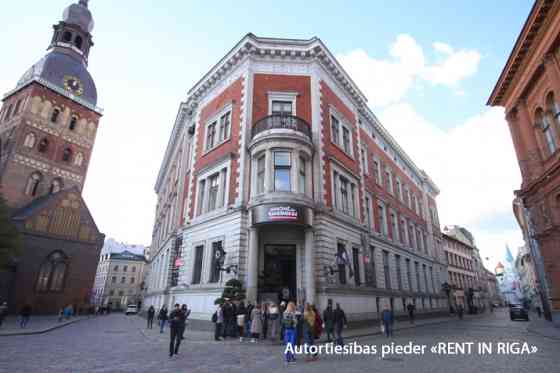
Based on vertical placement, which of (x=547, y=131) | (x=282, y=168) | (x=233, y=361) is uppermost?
(x=547, y=131)

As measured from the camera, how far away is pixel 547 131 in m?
21.5

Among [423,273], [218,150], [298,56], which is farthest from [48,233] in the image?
[423,273]

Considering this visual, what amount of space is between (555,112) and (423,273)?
22.0m

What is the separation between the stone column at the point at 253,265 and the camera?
Answer: 53.3 feet

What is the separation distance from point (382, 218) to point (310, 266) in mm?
15562

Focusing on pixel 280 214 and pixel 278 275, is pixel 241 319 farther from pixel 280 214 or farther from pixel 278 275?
pixel 280 214

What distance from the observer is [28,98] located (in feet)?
141

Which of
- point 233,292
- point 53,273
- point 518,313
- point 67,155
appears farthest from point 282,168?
point 67,155

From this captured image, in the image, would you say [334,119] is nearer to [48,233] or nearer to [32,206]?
[48,233]

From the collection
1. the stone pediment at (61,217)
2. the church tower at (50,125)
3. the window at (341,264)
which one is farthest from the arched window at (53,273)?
the window at (341,264)

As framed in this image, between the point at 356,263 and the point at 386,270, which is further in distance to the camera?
the point at 386,270

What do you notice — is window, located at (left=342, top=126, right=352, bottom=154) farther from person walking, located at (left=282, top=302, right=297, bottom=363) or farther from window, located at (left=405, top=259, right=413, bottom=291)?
person walking, located at (left=282, top=302, right=297, bottom=363)

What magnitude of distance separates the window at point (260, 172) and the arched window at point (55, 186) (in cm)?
3836

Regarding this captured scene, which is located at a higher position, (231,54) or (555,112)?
(231,54)
